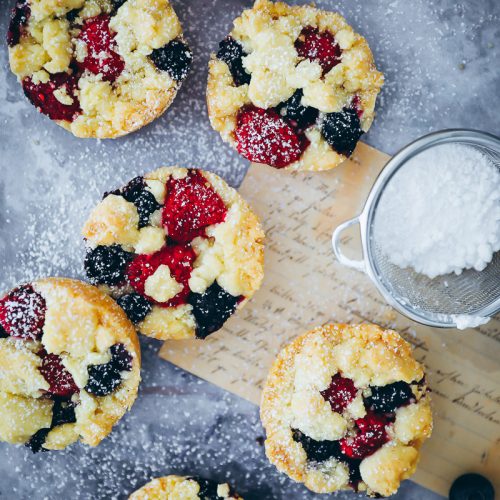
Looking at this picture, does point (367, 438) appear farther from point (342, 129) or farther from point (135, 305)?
point (342, 129)

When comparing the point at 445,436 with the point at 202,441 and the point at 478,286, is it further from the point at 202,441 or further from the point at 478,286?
the point at 202,441

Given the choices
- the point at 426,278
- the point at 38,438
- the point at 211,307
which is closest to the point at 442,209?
the point at 426,278

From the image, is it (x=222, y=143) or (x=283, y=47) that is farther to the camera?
(x=222, y=143)

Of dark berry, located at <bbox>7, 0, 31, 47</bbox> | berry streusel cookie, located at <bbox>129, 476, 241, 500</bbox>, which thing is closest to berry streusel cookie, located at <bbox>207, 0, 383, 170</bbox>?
dark berry, located at <bbox>7, 0, 31, 47</bbox>

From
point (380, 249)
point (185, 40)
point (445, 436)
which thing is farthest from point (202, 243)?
point (445, 436)

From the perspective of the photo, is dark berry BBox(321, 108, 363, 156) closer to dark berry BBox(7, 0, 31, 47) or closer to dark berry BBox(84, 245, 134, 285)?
dark berry BBox(84, 245, 134, 285)
